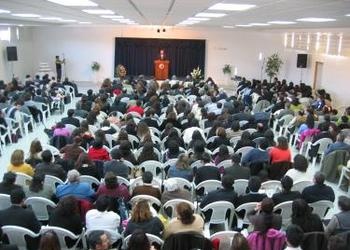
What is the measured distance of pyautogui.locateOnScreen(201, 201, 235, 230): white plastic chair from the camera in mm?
5547

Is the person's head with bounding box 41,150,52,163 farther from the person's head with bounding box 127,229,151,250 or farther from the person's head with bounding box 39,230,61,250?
the person's head with bounding box 127,229,151,250

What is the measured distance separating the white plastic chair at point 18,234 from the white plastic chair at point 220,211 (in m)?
2.19

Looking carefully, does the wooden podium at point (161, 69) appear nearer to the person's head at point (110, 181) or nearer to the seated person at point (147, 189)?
the seated person at point (147, 189)

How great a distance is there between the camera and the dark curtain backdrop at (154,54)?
24.5m

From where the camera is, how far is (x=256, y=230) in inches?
185

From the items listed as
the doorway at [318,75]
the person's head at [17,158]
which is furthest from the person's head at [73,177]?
the doorway at [318,75]

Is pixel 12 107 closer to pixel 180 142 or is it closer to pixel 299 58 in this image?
pixel 180 142

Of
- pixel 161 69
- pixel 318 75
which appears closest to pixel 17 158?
pixel 318 75

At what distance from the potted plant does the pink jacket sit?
18.4 metres

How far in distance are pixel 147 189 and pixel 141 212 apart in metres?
1.12

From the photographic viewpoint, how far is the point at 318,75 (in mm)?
18203

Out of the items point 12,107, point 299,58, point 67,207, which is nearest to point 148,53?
point 299,58

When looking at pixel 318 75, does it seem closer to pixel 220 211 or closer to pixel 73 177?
pixel 220 211

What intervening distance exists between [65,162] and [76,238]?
2.23 meters
